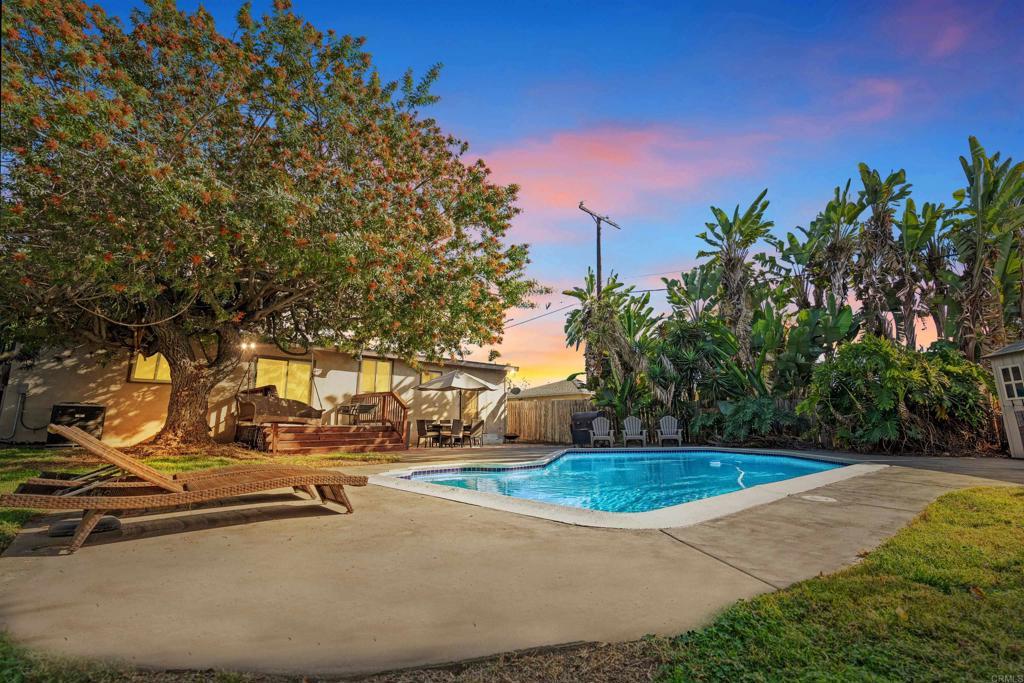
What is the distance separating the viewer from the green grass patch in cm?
184

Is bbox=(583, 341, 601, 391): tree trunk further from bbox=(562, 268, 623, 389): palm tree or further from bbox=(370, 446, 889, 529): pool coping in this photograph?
bbox=(370, 446, 889, 529): pool coping

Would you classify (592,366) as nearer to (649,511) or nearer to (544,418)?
(544,418)

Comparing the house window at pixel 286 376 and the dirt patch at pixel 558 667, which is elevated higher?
the house window at pixel 286 376

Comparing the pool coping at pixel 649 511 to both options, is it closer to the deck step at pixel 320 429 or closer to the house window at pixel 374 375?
the deck step at pixel 320 429

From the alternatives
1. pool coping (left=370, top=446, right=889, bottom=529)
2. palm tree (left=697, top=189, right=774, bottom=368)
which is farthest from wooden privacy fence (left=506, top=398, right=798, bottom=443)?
pool coping (left=370, top=446, right=889, bottom=529)

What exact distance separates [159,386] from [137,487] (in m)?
12.3

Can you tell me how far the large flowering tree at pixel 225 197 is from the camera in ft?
21.0

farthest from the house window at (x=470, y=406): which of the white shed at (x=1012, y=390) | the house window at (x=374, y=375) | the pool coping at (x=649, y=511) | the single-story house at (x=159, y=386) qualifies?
the white shed at (x=1012, y=390)

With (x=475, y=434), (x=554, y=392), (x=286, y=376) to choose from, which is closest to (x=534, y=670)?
(x=286, y=376)

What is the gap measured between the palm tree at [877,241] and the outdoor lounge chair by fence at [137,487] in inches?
745

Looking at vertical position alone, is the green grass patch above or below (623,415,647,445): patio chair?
below

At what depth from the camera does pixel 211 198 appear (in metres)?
6.88

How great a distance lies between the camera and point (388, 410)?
54.5 ft

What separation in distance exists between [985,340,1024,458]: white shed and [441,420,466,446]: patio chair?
14.6 m
